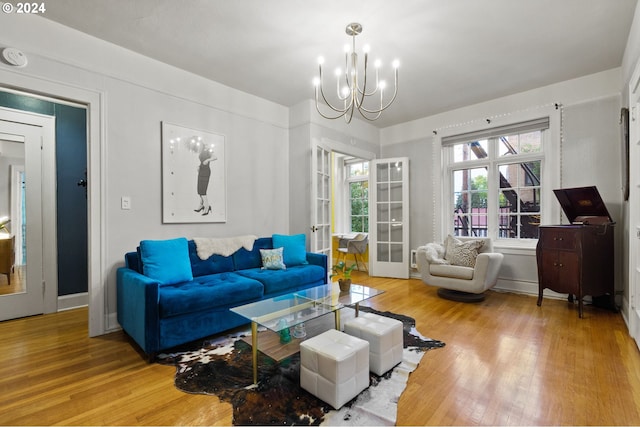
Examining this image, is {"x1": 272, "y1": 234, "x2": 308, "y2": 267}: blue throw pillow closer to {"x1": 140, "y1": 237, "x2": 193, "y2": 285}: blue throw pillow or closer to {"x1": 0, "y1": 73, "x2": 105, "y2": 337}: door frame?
{"x1": 140, "y1": 237, "x2": 193, "y2": 285}: blue throw pillow

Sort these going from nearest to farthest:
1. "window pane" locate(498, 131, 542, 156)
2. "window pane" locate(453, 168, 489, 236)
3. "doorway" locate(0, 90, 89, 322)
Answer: "doorway" locate(0, 90, 89, 322) < "window pane" locate(498, 131, 542, 156) < "window pane" locate(453, 168, 489, 236)

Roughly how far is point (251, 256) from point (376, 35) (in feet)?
8.72

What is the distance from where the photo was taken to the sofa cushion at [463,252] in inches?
150

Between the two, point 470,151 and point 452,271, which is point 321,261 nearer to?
point 452,271

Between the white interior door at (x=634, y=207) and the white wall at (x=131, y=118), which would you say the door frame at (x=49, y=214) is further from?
the white interior door at (x=634, y=207)

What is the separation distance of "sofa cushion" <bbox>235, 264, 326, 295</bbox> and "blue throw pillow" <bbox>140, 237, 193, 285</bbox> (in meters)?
0.63

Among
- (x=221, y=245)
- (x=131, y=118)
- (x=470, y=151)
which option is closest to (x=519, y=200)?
(x=470, y=151)

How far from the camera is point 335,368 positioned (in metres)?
1.63

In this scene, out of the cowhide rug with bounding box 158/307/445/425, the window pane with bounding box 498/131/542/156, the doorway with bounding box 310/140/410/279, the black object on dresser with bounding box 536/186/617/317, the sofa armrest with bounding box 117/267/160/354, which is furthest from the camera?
the doorway with bounding box 310/140/410/279

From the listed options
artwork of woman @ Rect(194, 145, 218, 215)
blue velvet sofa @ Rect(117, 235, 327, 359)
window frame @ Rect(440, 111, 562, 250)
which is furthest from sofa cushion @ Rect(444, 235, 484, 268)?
artwork of woman @ Rect(194, 145, 218, 215)

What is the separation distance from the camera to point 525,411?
1641 millimetres

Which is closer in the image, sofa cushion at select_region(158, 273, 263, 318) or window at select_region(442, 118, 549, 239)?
sofa cushion at select_region(158, 273, 263, 318)

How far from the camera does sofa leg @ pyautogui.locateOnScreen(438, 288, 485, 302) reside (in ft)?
12.1

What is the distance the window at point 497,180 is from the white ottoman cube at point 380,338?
315 centimetres
